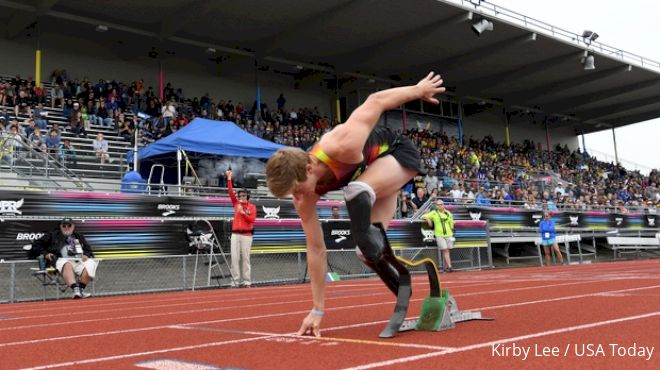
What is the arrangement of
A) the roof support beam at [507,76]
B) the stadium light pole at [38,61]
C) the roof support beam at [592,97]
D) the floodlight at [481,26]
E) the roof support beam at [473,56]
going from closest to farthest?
1. the stadium light pole at [38,61]
2. the floodlight at [481,26]
3. the roof support beam at [473,56]
4. the roof support beam at [507,76]
5. the roof support beam at [592,97]

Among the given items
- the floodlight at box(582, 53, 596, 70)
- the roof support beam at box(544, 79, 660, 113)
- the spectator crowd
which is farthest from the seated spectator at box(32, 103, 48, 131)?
the roof support beam at box(544, 79, 660, 113)

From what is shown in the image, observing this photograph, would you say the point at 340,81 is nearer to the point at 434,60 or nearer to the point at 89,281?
the point at 434,60

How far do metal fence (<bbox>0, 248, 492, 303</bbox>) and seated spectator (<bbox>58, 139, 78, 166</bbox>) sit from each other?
5932 mm

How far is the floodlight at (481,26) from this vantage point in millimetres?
24812

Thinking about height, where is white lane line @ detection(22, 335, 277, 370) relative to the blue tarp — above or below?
below

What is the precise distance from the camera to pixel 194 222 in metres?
11.5

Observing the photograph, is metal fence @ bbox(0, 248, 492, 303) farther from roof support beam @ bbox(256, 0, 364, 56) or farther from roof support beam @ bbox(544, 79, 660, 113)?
roof support beam @ bbox(544, 79, 660, 113)

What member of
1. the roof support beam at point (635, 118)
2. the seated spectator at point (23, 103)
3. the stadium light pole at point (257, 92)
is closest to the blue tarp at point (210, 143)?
the seated spectator at point (23, 103)

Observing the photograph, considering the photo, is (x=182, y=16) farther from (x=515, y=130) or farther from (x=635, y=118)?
(x=635, y=118)

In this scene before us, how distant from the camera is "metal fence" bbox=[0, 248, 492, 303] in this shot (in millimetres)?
9648

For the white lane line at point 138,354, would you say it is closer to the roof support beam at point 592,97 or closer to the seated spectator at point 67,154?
the seated spectator at point 67,154

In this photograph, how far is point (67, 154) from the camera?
52.5 ft

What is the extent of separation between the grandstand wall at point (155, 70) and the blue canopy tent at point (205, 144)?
9.20 meters

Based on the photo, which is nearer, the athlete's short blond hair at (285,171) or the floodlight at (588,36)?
the athlete's short blond hair at (285,171)
